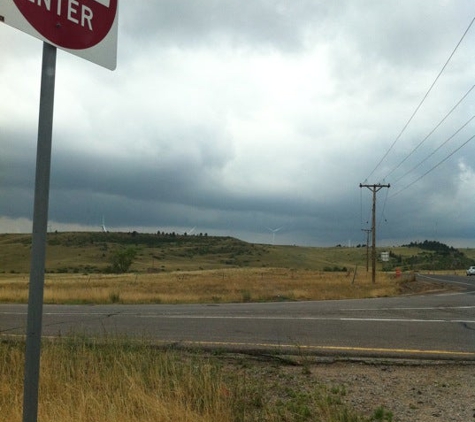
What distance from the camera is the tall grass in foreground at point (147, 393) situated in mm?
4125

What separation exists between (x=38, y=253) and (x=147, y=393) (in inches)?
104

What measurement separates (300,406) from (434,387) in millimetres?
2136

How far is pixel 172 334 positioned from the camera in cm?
1106

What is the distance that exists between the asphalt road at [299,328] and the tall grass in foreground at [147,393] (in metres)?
2.34

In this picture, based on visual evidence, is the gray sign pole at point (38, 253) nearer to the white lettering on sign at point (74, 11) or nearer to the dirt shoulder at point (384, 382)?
the white lettering on sign at point (74, 11)

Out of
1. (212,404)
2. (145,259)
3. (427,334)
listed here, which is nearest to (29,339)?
(212,404)

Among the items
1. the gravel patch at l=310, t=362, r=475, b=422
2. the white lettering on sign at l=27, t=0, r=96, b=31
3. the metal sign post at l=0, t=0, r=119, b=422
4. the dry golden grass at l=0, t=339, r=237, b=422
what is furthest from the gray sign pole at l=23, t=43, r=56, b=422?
the gravel patch at l=310, t=362, r=475, b=422

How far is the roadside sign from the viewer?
2.49 m

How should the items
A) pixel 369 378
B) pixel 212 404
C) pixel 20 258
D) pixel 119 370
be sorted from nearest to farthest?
pixel 212 404
pixel 119 370
pixel 369 378
pixel 20 258

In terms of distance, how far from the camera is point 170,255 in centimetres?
13288

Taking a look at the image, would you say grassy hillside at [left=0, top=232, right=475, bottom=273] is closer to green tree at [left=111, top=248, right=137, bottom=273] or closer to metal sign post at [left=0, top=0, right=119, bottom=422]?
green tree at [left=111, top=248, right=137, bottom=273]

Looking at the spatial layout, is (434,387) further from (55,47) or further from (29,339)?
(55,47)

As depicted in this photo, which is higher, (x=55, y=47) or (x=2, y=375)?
(x=55, y=47)

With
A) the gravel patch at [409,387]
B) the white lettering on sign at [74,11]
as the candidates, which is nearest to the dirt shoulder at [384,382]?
the gravel patch at [409,387]
